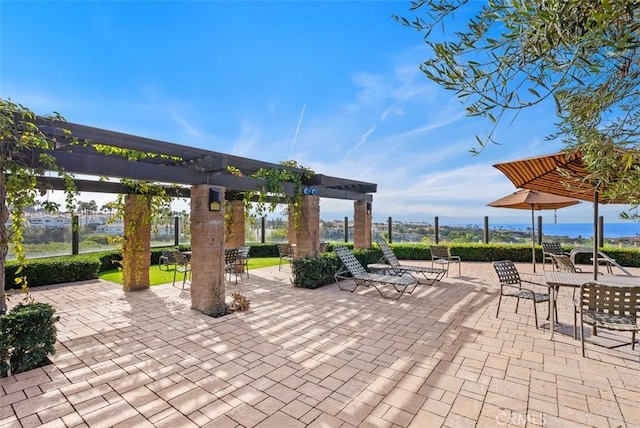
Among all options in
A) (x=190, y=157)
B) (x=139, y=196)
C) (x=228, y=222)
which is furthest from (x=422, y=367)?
(x=228, y=222)

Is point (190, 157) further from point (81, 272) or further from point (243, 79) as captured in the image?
point (81, 272)

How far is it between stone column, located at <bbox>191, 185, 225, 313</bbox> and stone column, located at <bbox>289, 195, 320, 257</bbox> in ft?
9.30

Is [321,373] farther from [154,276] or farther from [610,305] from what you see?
[154,276]

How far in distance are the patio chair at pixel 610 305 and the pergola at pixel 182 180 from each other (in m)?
5.35

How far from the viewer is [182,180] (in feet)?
16.5

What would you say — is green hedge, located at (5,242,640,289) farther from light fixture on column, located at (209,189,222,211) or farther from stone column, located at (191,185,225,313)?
light fixture on column, located at (209,189,222,211)

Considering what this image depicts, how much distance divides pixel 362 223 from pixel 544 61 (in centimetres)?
890

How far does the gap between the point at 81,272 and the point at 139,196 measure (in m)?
3.21

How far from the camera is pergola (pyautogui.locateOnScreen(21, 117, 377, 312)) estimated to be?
3.96m

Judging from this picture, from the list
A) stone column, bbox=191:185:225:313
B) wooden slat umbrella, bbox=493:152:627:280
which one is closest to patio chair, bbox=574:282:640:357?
wooden slat umbrella, bbox=493:152:627:280

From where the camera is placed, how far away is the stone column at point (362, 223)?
413 inches

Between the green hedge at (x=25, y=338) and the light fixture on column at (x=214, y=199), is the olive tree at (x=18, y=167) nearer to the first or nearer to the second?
the green hedge at (x=25, y=338)

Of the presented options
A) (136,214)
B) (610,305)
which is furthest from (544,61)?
(136,214)

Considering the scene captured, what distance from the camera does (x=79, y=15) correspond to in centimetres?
573
